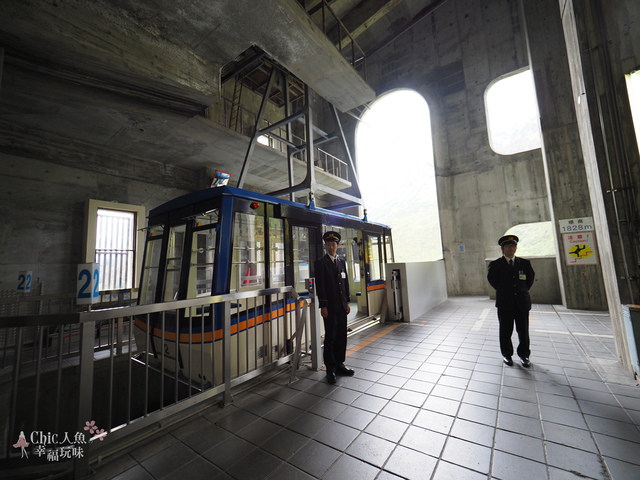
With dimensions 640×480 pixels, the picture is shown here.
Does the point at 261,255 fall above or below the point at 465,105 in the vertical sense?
below

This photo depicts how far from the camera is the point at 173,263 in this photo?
4090 mm

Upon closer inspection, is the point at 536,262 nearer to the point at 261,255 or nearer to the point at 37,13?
the point at 261,255

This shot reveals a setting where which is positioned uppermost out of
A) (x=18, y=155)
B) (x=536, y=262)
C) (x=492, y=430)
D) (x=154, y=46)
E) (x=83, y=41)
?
(x=154, y=46)

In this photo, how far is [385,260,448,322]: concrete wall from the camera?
23.2 ft

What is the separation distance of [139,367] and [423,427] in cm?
443

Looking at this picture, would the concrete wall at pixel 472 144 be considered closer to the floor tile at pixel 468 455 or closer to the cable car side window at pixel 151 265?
the floor tile at pixel 468 455

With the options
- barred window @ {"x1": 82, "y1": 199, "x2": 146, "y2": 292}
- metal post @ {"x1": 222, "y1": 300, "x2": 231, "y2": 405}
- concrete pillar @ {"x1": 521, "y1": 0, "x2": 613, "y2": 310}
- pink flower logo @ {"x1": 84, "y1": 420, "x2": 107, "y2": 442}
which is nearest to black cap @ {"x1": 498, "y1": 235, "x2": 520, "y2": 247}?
metal post @ {"x1": 222, "y1": 300, "x2": 231, "y2": 405}

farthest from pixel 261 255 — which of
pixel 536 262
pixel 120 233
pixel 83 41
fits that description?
pixel 536 262

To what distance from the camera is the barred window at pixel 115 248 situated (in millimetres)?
7793

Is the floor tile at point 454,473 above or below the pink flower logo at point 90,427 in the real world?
below

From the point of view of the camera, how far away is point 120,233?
8203 mm

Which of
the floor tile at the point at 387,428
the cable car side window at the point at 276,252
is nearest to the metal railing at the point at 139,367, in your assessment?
the cable car side window at the point at 276,252

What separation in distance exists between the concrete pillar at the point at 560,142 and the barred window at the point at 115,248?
42.7 feet

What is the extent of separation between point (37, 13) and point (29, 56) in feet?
2.10
